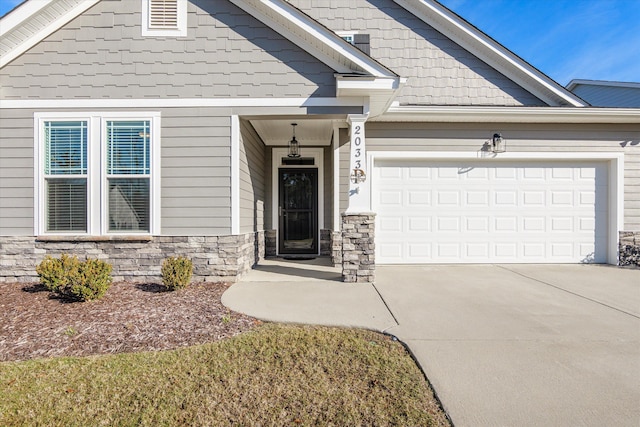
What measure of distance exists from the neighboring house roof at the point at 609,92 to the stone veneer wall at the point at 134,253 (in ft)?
39.3

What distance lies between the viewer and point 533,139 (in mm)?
6832

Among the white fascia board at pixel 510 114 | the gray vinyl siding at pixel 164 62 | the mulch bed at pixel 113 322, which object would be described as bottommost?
the mulch bed at pixel 113 322

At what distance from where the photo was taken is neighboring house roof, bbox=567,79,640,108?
31.2 feet

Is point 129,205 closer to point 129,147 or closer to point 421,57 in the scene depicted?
point 129,147

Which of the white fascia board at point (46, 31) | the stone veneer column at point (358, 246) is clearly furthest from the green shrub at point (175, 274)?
the white fascia board at point (46, 31)

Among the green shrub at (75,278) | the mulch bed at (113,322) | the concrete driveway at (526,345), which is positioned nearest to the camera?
the concrete driveway at (526,345)

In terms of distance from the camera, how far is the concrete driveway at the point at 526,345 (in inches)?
83.9

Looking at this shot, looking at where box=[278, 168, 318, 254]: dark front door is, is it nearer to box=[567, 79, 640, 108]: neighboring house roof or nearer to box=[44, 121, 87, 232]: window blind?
box=[44, 121, 87, 232]: window blind

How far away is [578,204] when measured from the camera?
694 cm

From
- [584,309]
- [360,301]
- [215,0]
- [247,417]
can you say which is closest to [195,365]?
[247,417]

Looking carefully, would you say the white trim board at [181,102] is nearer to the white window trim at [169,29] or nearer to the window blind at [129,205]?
the white window trim at [169,29]

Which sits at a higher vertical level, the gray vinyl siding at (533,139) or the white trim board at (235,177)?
the gray vinyl siding at (533,139)

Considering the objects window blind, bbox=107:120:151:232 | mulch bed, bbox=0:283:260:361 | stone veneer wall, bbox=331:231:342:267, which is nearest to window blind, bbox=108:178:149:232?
window blind, bbox=107:120:151:232

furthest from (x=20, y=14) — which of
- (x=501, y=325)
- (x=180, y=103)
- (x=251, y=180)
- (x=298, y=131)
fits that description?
(x=501, y=325)
